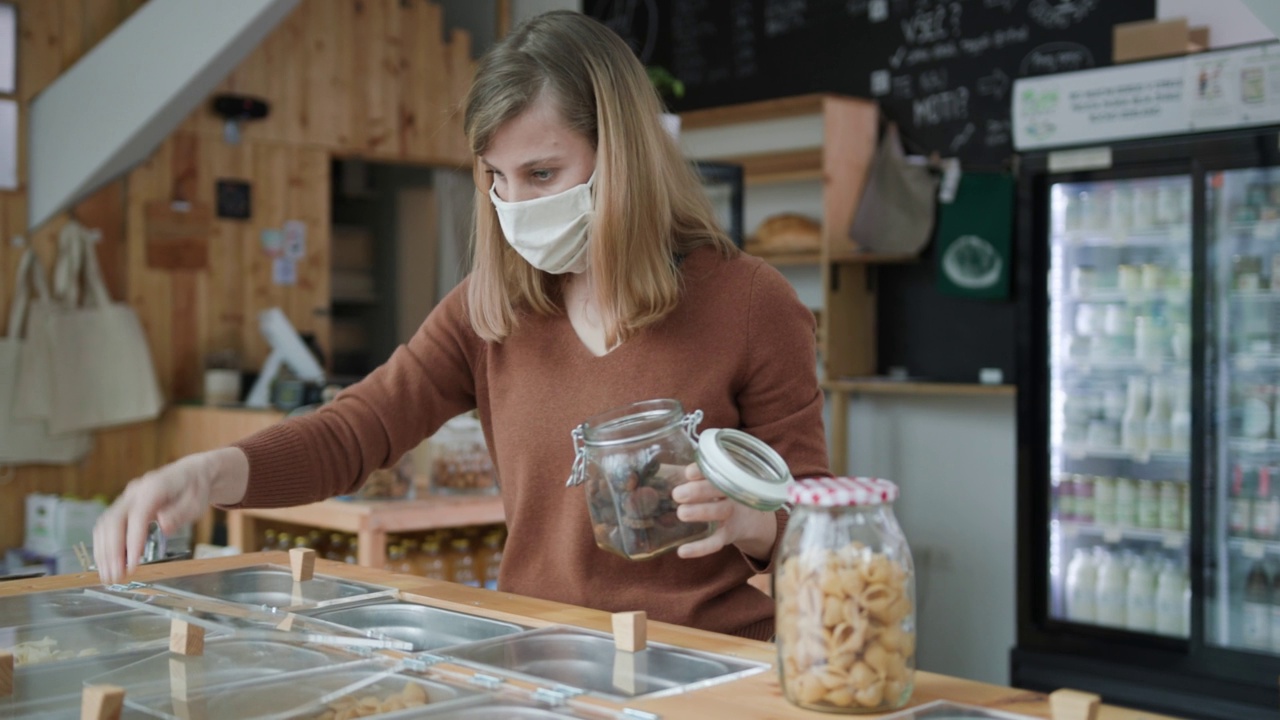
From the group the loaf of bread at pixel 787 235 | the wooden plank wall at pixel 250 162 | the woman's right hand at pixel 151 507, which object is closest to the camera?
the woman's right hand at pixel 151 507

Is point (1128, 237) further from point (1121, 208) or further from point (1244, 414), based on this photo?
point (1244, 414)

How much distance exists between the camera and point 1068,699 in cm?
105

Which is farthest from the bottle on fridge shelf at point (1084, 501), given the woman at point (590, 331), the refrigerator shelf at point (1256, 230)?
the woman at point (590, 331)

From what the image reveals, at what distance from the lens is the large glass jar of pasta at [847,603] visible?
42.2 inches

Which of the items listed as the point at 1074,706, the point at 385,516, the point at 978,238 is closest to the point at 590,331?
the point at 1074,706

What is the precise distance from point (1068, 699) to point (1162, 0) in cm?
420

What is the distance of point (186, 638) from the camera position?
4.40ft

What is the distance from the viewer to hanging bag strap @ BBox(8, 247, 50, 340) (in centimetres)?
535

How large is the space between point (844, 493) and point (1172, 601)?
3617 mm

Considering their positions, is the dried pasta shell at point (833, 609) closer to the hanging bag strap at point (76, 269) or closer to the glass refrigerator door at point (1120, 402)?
the glass refrigerator door at point (1120, 402)

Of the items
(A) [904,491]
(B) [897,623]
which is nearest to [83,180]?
(A) [904,491]

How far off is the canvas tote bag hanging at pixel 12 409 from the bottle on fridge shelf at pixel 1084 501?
4087 millimetres

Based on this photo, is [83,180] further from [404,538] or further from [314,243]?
[404,538]

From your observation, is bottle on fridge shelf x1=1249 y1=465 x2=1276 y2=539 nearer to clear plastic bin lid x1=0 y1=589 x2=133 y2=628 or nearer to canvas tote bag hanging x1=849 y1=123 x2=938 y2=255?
canvas tote bag hanging x1=849 y1=123 x2=938 y2=255
